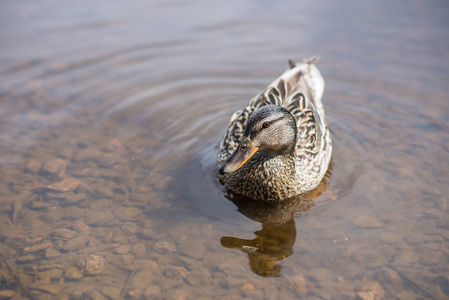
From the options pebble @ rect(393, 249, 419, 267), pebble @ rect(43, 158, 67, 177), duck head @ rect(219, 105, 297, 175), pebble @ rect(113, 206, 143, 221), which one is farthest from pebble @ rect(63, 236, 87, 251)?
pebble @ rect(393, 249, 419, 267)

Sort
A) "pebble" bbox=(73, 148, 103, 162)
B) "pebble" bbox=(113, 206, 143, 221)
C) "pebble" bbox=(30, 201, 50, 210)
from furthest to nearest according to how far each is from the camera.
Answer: "pebble" bbox=(73, 148, 103, 162) → "pebble" bbox=(30, 201, 50, 210) → "pebble" bbox=(113, 206, 143, 221)

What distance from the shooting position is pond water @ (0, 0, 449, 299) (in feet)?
16.6

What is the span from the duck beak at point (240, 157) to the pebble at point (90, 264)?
172 cm

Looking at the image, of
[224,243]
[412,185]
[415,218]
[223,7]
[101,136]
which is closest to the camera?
[224,243]

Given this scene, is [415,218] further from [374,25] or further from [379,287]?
[374,25]

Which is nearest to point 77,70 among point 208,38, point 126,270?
point 208,38

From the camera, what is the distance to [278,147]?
5.69 meters

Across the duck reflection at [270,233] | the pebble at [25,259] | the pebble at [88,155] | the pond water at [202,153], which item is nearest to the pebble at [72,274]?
the pond water at [202,153]

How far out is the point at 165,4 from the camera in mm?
11328

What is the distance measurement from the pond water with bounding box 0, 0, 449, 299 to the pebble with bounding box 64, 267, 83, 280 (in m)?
0.01

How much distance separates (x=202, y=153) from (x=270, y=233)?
76.8 inches

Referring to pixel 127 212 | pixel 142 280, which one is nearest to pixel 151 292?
→ pixel 142 280

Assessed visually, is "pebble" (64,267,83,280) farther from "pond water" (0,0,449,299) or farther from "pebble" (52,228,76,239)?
"pebble" (52,228,76,239)

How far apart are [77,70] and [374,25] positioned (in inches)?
264
